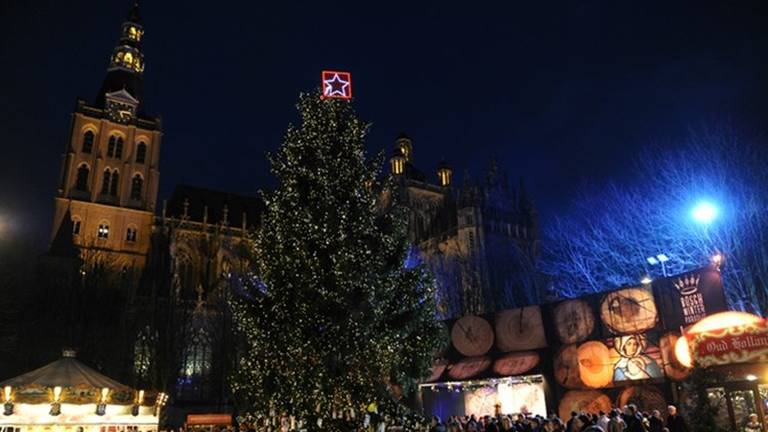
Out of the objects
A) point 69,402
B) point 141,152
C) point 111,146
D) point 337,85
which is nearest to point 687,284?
point 337,85

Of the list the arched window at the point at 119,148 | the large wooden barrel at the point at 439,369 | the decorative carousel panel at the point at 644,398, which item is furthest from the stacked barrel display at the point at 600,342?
the arched window at the point at 119,148

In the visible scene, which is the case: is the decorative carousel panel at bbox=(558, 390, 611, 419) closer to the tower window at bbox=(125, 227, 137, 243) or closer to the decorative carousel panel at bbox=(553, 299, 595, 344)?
the decorative carousel panel at bbox=(553, 299, 595, 344)

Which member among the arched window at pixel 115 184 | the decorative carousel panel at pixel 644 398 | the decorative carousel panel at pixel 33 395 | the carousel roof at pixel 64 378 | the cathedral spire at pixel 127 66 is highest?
the cathedral spire at pixel 127 66

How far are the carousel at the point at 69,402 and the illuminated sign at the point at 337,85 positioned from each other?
10.2 metres

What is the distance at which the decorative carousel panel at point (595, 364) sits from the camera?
17328 mm

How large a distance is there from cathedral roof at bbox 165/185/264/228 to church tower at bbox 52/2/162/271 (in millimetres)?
4670

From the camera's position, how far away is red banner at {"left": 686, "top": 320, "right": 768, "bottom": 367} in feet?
44.2

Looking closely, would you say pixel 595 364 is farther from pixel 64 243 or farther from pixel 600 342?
pixel 64 243

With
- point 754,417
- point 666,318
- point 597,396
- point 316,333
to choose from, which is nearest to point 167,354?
point 316,333

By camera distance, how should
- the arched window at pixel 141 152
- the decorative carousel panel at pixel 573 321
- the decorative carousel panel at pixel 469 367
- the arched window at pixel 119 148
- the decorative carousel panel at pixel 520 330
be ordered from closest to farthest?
the decorative carousel panel at pixel 573 321 < the decorative carousel panel at pixel 520 330 < the decorative carousel panel at pixel 469 367 < the arched window at pixel 119 148 < the arched window at pixel 141 152

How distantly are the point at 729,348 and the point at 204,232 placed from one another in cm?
4863

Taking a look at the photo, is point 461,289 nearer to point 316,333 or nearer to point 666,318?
point 666,318

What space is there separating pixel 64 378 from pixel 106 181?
42845 millimetres

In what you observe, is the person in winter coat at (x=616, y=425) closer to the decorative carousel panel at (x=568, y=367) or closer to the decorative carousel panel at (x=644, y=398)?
the decorative carousel panel at (x=644, y=398)
